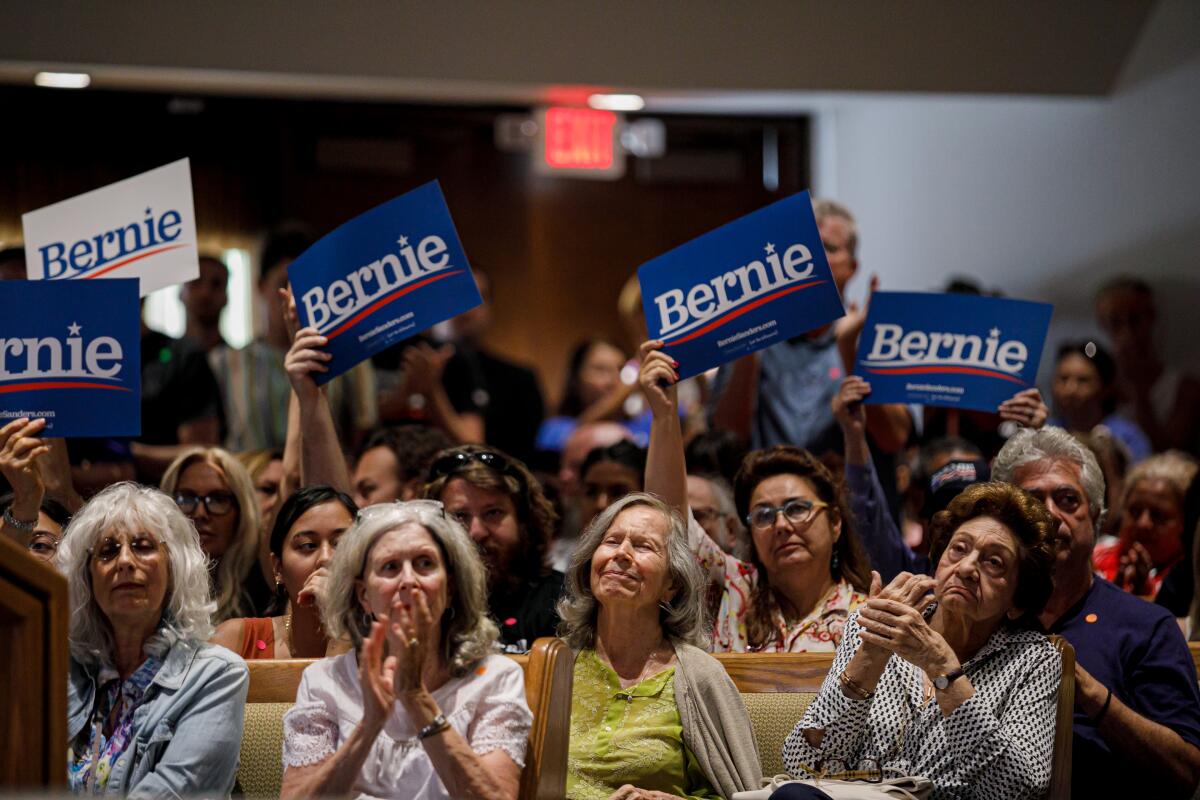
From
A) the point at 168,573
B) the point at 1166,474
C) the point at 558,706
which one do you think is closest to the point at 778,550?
the point at 558,706

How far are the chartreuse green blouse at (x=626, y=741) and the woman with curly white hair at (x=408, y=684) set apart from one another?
0.41 meters

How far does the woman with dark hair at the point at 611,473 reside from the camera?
471 cm

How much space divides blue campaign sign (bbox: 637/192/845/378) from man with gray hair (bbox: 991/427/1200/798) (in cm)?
71

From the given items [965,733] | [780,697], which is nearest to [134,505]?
[780,697]

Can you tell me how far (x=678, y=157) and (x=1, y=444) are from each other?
20.9ft

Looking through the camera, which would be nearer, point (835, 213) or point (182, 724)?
point (182, 724)

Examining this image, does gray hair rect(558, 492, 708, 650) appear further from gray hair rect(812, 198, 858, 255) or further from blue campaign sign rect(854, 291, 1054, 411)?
gray hair rect(812, 198, 858, 255)

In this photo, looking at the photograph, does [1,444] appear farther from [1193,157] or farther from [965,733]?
[1193,157]

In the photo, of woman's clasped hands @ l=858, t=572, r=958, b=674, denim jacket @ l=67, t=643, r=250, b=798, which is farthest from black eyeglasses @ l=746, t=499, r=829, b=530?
denim jacket @ l=67, t=643, r=250, b=798

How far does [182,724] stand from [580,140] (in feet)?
19.3

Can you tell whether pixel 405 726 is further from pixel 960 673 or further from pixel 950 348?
pixel 950 348

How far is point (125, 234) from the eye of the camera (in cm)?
441

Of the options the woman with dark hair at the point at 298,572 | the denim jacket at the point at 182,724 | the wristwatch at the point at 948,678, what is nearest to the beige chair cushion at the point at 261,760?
the denim jacket at the point at 182,724

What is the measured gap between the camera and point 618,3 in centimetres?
618
